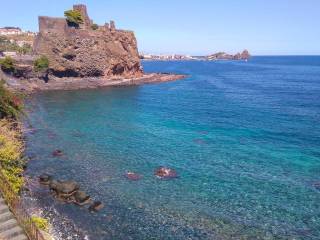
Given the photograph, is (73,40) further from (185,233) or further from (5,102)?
(185,233)

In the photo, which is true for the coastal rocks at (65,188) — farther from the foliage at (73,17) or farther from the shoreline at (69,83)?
the foliage at (73,17)

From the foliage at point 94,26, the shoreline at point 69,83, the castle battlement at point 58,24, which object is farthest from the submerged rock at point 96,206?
the foliage at point 94,26

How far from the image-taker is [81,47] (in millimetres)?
95188

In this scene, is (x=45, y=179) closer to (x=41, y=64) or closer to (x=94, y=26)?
(x=41, y=64)

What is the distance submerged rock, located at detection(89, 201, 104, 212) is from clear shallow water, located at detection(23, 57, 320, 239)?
466 millimetres

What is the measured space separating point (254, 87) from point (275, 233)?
265 ft

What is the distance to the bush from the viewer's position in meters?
86.6

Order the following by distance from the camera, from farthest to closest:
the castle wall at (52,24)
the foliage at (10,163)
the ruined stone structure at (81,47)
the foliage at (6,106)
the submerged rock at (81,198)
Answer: the ruined stone structure at (81,47), the castle wall at (52,24), the foliage at (6,106), the submerged rock at (81,198), the foliage at (10,163)

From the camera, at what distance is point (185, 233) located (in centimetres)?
2316

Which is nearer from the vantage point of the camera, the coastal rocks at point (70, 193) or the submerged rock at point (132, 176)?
the coastal rocks at point (70, 193)

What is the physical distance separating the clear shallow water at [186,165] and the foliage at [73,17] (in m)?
34.2

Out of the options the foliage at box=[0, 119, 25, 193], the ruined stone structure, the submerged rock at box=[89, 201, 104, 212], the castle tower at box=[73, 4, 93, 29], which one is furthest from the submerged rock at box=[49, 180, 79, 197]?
the castle tower at box=[73, 4, 93, 29]

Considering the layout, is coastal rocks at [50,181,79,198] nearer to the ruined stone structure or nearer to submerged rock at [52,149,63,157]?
submerged rock at [52,149,63,157]

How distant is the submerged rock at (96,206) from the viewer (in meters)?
26.2
